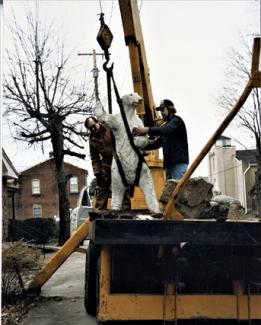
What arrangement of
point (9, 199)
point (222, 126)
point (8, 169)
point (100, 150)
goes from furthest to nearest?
point (9, 199) → point (100, 150) → point (8, 169) → point (222, 126)

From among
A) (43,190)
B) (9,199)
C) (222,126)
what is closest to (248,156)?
(222,126)

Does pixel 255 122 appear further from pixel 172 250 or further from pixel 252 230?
pixel 172 250

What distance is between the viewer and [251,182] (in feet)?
8.11

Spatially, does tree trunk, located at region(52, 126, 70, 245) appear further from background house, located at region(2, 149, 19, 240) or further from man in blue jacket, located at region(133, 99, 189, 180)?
man in blue jacket, located at region(133, 99, 189, 180)

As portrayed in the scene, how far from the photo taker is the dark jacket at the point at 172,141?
106 inches

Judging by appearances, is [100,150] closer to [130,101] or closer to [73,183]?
[130,101]

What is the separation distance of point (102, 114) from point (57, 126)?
69.6 inches

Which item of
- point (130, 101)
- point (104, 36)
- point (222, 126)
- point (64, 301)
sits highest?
point (104, 36)

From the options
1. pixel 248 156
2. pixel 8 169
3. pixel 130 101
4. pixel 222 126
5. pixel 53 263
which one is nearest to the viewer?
pixel 222 126

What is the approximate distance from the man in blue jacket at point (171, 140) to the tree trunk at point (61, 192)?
178 cm

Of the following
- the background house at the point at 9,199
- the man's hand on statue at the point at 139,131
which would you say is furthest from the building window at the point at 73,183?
the man's hand on statue at the point at 139,131

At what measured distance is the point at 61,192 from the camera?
6660 mm

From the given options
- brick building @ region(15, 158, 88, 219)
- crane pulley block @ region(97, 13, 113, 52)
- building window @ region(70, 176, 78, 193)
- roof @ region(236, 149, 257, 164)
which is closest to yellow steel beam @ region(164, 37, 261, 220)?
roof @ region(236, 149, 257, 164)

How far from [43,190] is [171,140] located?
20.7 ft
